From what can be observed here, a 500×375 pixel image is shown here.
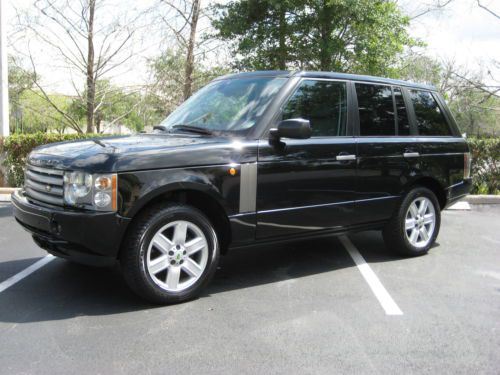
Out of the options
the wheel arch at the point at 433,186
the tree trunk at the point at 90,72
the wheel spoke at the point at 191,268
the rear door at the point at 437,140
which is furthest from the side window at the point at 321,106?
the tree trunk at the point at 90,72

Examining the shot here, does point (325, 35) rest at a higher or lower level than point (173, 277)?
higher

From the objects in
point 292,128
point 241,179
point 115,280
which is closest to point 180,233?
point 241,179

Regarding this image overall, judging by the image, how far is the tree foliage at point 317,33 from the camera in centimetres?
1162

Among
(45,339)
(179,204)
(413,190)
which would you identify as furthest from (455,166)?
(45,339)

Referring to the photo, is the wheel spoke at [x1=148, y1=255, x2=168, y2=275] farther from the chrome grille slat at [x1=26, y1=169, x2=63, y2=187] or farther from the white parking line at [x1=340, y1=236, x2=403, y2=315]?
the white parking line at [x1=340, y1=236, x2=403, y2=315]

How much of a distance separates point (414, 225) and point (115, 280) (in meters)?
3.33

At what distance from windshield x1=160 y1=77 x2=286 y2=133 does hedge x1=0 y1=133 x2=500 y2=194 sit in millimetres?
6963

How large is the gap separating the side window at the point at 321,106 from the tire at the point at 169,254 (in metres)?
1.35

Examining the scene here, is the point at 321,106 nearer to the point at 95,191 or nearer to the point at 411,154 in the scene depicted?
the point at 411,154

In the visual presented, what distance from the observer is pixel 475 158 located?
36.0 ft

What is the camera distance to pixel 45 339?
3400 mm

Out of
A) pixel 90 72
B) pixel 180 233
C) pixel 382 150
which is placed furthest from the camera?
pixel 90 72

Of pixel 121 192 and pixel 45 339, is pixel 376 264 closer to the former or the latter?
pixel 121 192

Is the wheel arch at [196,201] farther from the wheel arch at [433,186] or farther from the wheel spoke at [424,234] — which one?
the wheel spoke at [424,234]
